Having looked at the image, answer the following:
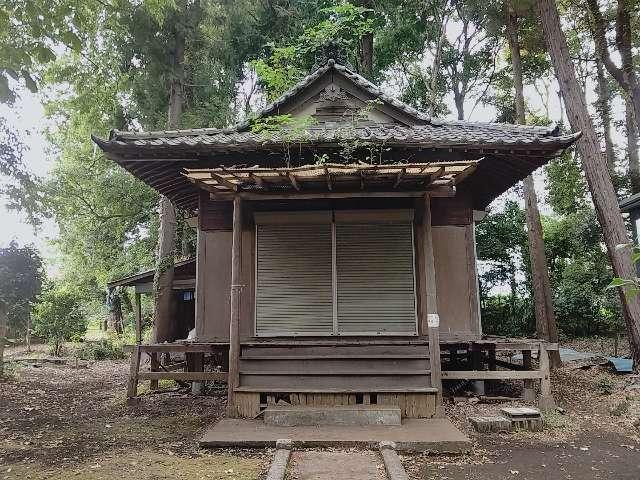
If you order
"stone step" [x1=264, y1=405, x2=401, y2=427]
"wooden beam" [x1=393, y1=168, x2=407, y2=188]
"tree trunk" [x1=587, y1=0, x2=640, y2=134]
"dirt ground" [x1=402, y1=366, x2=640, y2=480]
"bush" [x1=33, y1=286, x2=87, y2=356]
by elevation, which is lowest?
"dirt ground" [x1=402, y1=366, x2=640, y2=480]

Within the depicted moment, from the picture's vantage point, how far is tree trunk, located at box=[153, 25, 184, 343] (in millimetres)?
13109

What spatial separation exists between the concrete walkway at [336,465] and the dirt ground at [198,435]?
1.14 ft

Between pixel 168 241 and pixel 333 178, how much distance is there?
879 cm

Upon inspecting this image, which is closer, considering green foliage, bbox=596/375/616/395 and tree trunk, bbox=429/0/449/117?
green foliage, bbox=596/375/616/395

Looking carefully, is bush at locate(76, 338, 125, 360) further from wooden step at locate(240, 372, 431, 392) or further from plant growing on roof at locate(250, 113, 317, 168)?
plant growing on roof at locate(250, 113, 317, 168)

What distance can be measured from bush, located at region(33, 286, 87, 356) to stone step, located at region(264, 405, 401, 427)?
1451cm

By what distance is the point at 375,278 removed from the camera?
7777mm

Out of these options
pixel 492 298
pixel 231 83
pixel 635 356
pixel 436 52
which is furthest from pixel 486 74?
pixel 635 356

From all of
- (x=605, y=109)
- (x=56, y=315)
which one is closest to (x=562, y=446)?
(x=605, y=109)

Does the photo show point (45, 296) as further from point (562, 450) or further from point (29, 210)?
point (562, 450)

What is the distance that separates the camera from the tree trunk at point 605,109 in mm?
18203

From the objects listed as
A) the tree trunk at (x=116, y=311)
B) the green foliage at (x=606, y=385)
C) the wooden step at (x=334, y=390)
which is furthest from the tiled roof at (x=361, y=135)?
the tree trunk at (x=116, y=311)

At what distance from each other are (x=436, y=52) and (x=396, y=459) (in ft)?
59.8

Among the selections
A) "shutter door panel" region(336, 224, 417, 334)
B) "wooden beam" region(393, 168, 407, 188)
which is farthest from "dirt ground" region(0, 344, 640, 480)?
"wooden beam" region(393, 168, 407, 188)
